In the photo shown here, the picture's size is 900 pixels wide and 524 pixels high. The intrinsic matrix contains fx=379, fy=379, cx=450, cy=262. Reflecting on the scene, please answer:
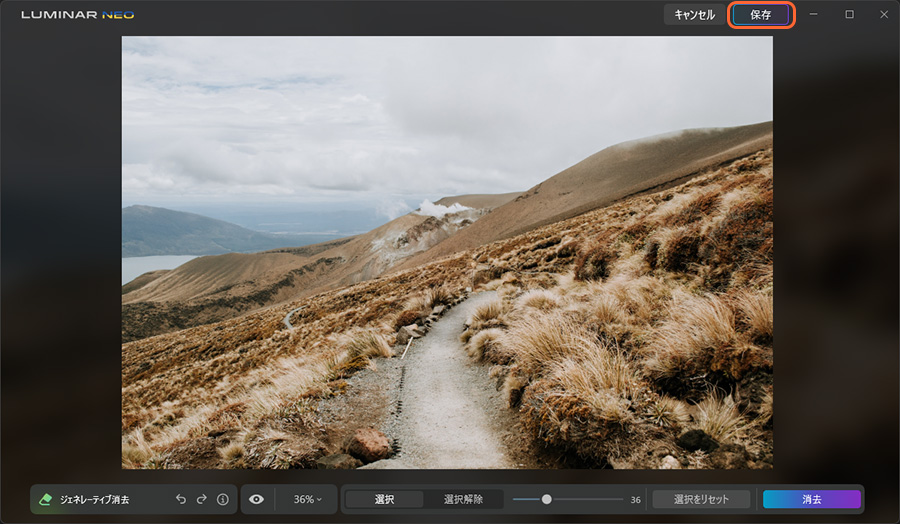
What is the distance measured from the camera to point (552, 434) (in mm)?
2393

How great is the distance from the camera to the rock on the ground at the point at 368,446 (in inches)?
91.1

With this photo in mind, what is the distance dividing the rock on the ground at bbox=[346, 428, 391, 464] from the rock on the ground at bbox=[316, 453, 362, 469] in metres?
0.04

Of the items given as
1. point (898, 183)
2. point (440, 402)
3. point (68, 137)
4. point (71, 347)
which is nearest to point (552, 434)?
point (440, 402)

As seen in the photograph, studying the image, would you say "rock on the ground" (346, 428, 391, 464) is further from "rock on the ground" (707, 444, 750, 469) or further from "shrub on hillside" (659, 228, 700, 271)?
"shrub on hillside" (659, 228, 700, 271)

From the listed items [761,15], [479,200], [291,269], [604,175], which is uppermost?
[479,200]

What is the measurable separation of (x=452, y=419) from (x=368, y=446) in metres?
0.70

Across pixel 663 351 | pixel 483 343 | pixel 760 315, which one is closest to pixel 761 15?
pixel 760 315

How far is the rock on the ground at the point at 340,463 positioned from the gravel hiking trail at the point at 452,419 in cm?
24

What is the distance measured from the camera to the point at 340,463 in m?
2.29

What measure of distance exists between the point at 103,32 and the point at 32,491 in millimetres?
2900

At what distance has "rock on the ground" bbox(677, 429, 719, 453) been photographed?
220cm

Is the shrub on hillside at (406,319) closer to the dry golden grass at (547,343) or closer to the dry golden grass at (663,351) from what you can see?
the dry golden grass at (663,351)

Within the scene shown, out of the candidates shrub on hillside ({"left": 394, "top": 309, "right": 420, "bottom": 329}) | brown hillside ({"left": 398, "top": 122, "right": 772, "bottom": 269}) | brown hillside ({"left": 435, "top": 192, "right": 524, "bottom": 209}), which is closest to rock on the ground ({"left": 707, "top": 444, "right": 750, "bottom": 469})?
shrub on hillside ({"left": 394, "top": 309, "right": 420, "bottom": 329})

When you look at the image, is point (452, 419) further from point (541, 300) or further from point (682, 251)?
point (682, 251)
